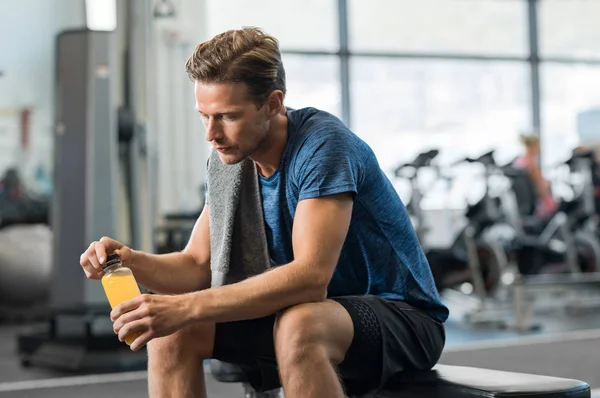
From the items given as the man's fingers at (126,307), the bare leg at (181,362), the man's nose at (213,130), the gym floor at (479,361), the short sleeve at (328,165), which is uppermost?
the man's nose at (213,130)

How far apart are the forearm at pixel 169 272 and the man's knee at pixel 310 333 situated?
1.13 ft

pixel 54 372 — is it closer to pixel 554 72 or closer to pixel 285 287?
pixel 285 287

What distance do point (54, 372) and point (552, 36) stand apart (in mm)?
6454

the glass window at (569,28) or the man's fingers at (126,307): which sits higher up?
the glass window at (569,28)

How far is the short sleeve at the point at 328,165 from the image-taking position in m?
1.46

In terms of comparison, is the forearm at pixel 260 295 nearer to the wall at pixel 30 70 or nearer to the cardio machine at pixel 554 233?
the wall at pixel 30 70

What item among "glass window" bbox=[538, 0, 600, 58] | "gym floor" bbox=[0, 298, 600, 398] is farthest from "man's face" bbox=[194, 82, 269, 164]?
"glass window" bbox=[538, 0, 600, 58]

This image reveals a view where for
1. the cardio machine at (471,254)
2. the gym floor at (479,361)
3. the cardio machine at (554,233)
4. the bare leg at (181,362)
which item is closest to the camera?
the bare leg at (181,362)

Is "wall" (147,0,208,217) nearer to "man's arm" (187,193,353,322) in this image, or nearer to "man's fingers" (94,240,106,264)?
"man's fingers" (94,240,106,264)

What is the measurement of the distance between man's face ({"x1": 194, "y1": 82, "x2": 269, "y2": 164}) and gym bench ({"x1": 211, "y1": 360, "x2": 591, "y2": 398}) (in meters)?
0.50

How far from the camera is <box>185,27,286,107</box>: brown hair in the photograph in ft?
4.87

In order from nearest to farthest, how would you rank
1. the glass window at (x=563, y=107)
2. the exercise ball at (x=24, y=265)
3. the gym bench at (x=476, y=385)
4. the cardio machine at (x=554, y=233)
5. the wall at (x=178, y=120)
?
the gym bench at (x=476, y=385)
the exercise ball at (x=24, y=265)
the cardio machine at (x=554, y=233)
the wall at (x=178, y=120)
the glass window at (x=563, y=107)

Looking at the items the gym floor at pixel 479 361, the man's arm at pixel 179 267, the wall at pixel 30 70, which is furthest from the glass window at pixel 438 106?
the man's arm at pixel 179 267

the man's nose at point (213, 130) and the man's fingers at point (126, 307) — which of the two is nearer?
the man's fingers at point (126, 307)
